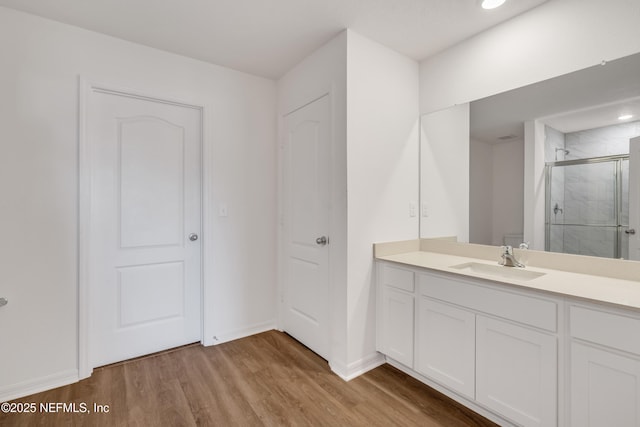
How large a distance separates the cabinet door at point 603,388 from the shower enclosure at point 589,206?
67cm

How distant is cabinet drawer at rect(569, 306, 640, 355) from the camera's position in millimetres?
1163

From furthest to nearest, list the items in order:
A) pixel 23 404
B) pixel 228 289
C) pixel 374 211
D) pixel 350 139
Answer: pixel 228 289 → pixel 374 211 → pixel 350 139 → pixel 23 404

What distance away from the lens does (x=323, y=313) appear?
234cm

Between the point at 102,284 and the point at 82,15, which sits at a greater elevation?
the point at 82,15

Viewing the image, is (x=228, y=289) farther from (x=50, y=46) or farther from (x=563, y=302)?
(x=563, y=302)

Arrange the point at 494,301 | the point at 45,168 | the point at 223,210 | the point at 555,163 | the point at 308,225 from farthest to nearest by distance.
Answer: the point at 223,210, the point at 308,225, the point at 45,168, the point at 555,163, the point at 494,301

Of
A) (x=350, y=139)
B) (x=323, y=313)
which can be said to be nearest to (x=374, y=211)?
(x=350, y=139)

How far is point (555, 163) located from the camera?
6.00 feet

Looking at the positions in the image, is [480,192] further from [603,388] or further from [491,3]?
[603,388]

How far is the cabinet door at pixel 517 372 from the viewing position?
138 cm

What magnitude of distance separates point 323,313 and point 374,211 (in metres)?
0.91

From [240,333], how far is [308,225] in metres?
1.22

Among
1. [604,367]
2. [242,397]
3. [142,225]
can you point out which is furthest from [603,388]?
[142,225]

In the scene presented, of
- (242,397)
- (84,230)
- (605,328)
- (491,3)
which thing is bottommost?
(242,397)
